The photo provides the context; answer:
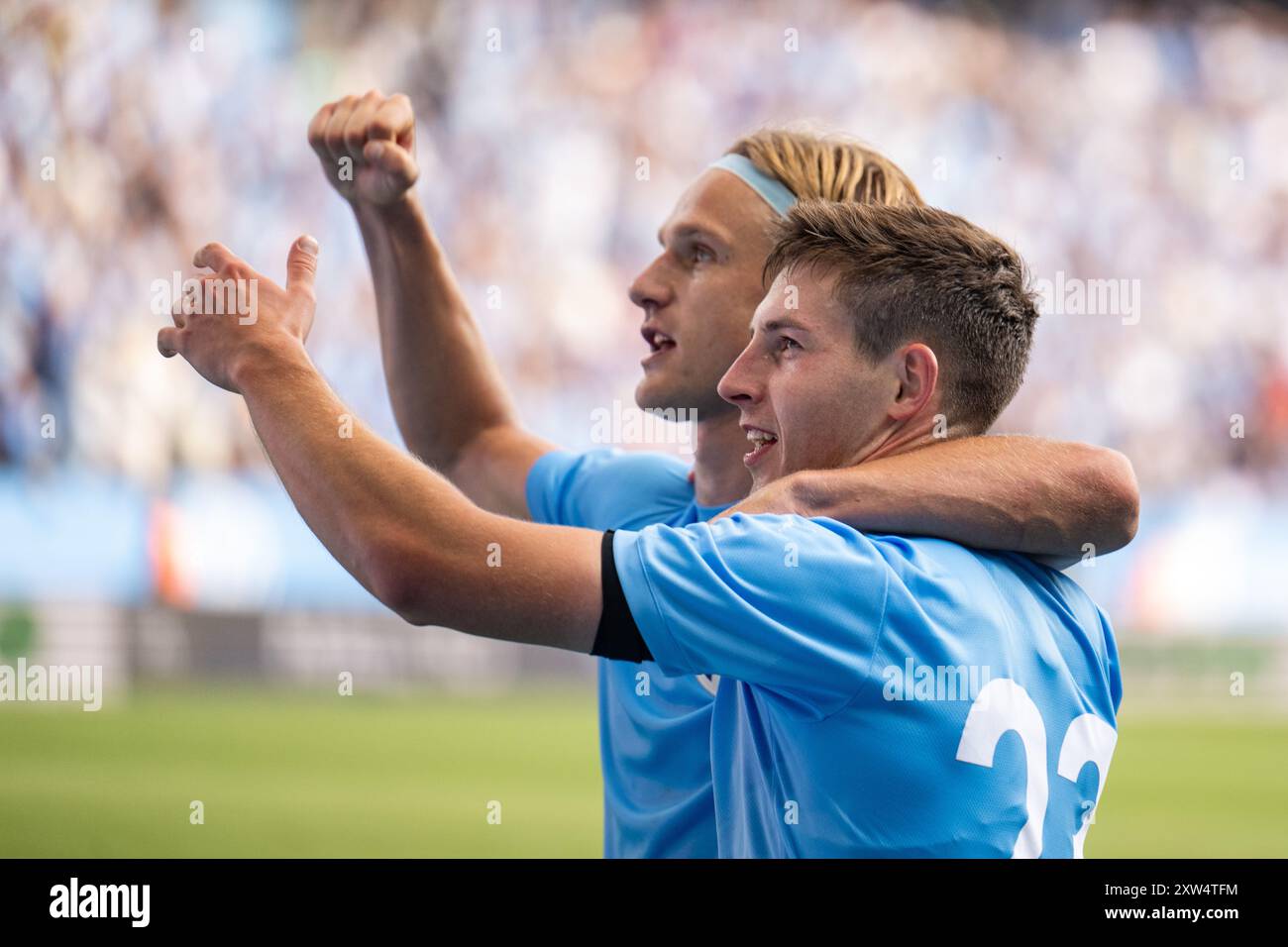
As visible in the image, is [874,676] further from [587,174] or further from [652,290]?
[587,174]

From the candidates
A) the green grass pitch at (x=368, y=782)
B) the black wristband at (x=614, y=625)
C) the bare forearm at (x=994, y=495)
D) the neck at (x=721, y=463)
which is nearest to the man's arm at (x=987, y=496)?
the bare forearm at (x=994, y=495)

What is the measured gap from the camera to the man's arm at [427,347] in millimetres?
2697

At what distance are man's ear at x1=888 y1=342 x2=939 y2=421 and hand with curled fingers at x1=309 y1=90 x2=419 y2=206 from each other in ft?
3.60

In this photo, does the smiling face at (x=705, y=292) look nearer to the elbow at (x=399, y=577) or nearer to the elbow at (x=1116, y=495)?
the elbow at (x=1116, y=495)

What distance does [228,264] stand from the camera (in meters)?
1.82

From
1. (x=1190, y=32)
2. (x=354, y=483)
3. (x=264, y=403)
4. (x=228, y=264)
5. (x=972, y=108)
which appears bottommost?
(x=354, y=483)

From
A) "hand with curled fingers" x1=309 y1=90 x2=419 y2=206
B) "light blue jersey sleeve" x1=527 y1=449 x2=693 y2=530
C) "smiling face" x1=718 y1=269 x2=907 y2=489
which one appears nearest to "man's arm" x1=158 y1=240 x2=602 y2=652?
"smiling face" x1=718 y1=269 x2=907 y2=489

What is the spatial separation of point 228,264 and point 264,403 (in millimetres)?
228

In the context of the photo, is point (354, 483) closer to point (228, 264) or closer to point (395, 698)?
point (228, 264)

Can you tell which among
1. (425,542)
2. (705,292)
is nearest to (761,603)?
(425,542)

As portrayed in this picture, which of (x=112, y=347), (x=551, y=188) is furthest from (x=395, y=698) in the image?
(x=551, y=188)

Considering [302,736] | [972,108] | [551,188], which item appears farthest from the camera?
[972,108]

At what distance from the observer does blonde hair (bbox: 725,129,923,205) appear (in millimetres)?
2660

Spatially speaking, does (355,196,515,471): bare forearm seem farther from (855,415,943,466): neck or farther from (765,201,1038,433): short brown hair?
(855,415,943,466): neck
